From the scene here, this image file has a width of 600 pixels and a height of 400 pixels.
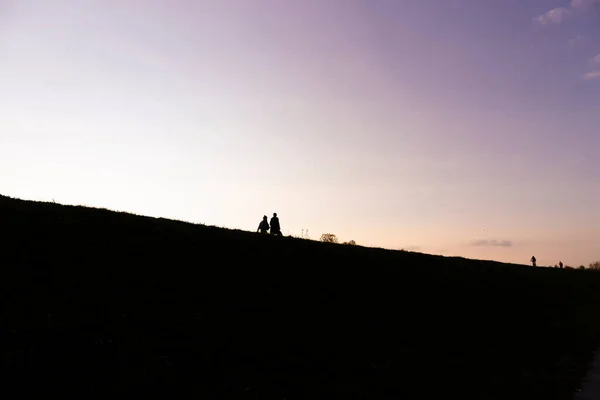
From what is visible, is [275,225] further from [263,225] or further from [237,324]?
[237,324]

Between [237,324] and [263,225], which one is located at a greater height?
[263,225]

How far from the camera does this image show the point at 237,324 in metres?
11.4

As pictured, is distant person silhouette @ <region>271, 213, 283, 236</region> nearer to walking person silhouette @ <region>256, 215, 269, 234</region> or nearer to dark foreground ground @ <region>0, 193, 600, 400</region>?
walking person silhouette @ <region>256, 215, 269, 234</region>

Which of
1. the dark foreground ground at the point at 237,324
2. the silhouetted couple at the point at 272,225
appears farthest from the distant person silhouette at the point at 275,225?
the dark foreground ground at the point at 237,324

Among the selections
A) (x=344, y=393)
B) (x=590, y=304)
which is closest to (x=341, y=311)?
(x=344, y=393)

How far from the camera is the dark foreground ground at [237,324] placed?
837 centimetres

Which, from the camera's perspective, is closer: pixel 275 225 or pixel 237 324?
pixel 237 324

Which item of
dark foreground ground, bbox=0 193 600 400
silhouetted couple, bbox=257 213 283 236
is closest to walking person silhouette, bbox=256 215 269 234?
silhouetted couple, bbox=257 213 283 236

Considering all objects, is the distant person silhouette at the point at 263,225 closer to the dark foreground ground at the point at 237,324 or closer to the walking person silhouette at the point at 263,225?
the walking person silhouette at the point at 263,225

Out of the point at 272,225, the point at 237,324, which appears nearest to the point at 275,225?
the point at 272,225

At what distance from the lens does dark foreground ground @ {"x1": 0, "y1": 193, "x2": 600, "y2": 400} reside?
27.5ft

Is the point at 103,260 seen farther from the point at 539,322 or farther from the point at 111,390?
the point at 539,322

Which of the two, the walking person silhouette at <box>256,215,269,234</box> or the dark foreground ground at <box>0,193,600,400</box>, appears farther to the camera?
the walking person silhouette at <box>256,215,269,234</box>

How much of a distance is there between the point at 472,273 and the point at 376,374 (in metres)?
19.4
